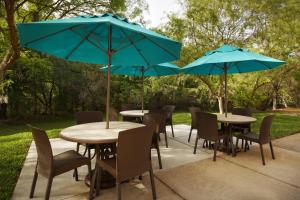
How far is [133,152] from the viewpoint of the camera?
251cm

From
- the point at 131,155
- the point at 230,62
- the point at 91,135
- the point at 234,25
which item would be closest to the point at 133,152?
the point at 131,155

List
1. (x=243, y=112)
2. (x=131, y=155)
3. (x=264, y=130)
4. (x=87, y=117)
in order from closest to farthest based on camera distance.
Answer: (x=131, y=155), (x=264, y=130), (x=87, y=117), (x=243, y=112)

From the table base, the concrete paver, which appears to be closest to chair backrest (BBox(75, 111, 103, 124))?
the concrete paver

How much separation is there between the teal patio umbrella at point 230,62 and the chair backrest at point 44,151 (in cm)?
300

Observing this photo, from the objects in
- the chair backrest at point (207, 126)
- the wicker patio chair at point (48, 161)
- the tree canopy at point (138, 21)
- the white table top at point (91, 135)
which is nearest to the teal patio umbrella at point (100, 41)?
the white table top at point (91, 135)

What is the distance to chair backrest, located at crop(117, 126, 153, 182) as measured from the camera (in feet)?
7.86

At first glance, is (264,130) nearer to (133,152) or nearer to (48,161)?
(133,152)

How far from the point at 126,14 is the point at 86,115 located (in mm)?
5812

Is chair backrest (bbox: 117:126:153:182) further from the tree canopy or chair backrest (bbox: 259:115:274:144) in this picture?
the tree canopy

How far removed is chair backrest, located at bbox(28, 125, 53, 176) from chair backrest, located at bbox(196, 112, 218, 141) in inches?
115

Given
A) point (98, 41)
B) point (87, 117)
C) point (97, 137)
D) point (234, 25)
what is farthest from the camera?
point (234, 25)

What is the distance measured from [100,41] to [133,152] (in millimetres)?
2037

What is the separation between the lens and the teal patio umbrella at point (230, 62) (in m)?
4.18

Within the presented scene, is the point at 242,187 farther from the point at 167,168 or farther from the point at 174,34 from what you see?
the point at 174,34
